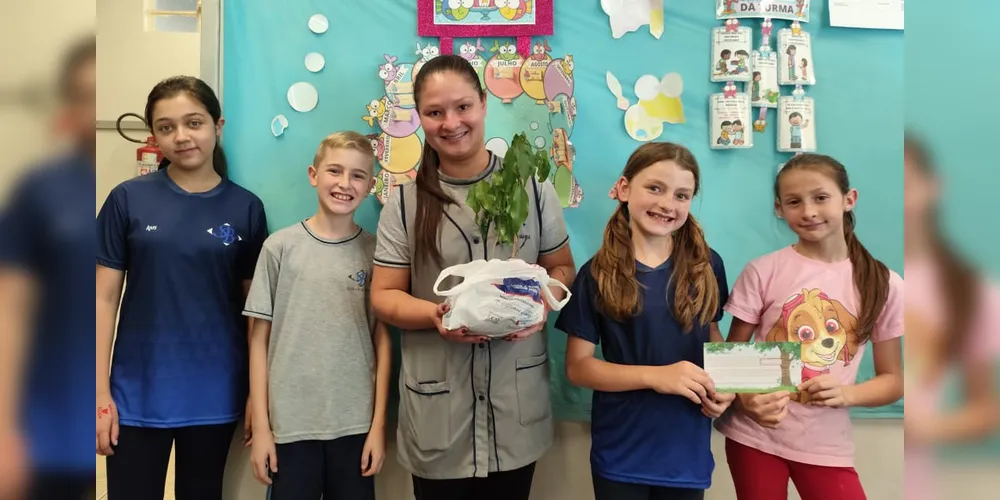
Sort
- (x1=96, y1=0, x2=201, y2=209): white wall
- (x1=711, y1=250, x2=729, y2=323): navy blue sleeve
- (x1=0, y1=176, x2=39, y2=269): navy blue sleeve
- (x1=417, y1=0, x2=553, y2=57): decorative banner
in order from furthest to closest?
(x1=96, y1=0, x2=201, y2=209): white wall < (x1=417, y1=0, x2=553, y2=57): decorative banner < (x1=711, y1=250, x2=729, y2=323): navy blue sleeve < (x1=0, y1=176, x2=39, y2=269): navy blue sleeve

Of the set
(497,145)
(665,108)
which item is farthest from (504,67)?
(665,108)

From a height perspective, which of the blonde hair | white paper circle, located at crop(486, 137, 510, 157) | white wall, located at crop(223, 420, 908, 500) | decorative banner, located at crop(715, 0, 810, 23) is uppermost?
decorative banner, located at crop(715, 0, 810, 23)

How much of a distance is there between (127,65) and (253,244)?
3.05ft

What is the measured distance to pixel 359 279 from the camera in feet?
5.08

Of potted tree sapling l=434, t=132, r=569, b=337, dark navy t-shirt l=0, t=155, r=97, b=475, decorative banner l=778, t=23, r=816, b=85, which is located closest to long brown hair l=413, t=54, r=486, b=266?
potted tree sapling l=434, t=132, r=569, b=337

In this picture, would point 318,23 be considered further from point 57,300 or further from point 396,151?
point 57,300

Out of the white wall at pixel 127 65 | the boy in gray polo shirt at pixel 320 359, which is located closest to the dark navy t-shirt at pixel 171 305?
the boy in gray polo shirt at pixel 320 359

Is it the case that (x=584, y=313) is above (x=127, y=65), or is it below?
below

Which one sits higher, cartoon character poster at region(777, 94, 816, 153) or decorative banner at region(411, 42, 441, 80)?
decorative banner at region(411, 42, 441, 80)

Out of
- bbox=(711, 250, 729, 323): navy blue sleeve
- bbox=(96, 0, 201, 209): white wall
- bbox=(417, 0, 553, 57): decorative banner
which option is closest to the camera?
bbox=(711, 250, 729, 323): navy blue sleeve

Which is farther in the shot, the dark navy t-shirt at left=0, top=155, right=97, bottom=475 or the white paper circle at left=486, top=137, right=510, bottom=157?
the white paper circle at left=486, top=137, right=510, bottom=157

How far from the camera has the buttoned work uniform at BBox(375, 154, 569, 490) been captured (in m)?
1.34

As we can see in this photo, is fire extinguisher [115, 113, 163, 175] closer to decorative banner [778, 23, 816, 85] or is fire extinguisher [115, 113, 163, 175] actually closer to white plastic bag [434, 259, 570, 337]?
white plastic bag [434, 259, 570, 337]

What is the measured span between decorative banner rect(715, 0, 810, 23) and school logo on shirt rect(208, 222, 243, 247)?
1554 mm
